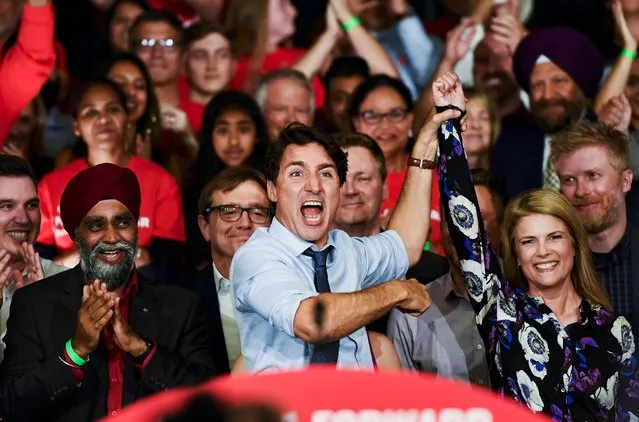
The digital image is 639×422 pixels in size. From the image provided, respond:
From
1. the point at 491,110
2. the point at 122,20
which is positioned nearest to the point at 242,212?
the point at 491,110

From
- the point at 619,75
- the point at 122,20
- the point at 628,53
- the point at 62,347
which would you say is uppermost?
the point at 628,53

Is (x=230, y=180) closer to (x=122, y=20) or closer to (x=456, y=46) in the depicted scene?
(x=456, y=46)

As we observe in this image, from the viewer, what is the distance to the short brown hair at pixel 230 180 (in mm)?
5066

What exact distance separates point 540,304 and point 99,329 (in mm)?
1466

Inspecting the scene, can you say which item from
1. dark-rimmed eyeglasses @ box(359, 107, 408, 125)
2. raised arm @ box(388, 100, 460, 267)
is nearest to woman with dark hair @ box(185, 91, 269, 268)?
dark-rimmed eyeglasses @ box(359, 107, 408, 125)

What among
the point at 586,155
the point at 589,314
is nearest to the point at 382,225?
the point at 586,155

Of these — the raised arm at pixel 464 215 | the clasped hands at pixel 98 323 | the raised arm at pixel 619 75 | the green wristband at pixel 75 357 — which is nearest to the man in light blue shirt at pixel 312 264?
the raised arm at pixel 464 215

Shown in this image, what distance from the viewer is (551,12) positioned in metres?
7.55

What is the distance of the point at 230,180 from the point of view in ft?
16.7

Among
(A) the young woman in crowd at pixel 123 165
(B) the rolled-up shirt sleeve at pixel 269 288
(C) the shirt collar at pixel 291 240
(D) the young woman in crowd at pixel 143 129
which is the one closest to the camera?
(B) the rolled-up shirt sleeve at pixel 269 288

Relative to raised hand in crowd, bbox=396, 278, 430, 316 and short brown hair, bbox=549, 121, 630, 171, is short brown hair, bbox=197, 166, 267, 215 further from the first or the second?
raised hand in crowd, bbox=396, 278, 430, 316

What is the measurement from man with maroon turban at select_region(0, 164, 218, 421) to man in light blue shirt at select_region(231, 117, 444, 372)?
458mm

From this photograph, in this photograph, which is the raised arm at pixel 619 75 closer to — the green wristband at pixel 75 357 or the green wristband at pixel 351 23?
the green wristband at pixel 351 23

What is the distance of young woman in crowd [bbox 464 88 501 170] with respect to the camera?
6.12m
